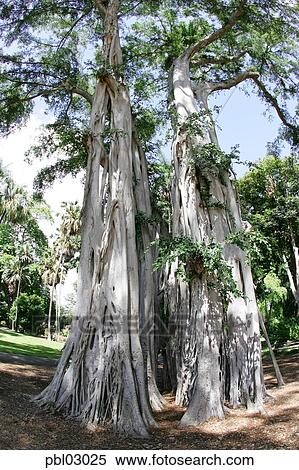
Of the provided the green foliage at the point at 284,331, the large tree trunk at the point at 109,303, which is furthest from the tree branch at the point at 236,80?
the green foliage at the point at 284,331

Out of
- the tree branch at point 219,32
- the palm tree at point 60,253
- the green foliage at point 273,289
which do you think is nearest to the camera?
the tree branch at point 219,32

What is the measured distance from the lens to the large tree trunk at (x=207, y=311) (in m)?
7.46

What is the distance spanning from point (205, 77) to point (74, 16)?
13.7 feet

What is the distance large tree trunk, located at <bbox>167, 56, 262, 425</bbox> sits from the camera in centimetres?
746

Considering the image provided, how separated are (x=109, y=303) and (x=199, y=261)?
173cm

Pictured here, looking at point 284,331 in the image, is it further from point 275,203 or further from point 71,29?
point 71,29

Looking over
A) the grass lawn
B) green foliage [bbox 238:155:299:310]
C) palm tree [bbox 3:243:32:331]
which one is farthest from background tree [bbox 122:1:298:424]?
palm tree [bbox 3:243:32:331]

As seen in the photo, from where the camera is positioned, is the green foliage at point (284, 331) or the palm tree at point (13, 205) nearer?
the green foliage at point (284, 331)

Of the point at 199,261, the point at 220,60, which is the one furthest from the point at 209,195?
the point at 220,60

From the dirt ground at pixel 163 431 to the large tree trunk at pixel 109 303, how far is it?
0.34 metres

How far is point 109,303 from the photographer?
7457 mm

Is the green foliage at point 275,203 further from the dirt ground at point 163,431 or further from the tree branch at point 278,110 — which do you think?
the dirt ground at point 163,431

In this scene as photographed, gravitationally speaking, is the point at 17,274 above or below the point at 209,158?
above
